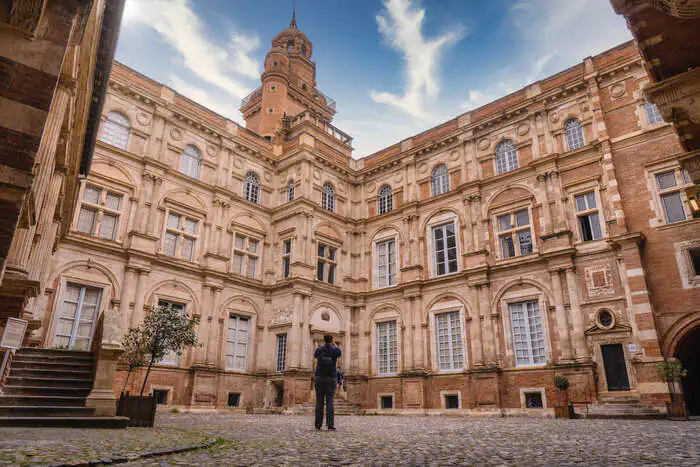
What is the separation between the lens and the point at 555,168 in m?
21.5

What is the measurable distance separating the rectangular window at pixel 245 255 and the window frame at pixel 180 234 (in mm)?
2130

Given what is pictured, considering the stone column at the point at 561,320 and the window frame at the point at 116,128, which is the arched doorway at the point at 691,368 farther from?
the window frame at the point at 116,128

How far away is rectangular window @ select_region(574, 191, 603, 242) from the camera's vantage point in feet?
65.4

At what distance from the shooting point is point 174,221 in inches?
890

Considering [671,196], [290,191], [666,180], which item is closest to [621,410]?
[671,196]

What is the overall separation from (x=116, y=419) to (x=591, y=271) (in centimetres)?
1783

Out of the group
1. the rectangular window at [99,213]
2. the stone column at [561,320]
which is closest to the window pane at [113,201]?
the rectangular window at [99,213]

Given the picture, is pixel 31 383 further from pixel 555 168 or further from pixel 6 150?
pixel 555 168

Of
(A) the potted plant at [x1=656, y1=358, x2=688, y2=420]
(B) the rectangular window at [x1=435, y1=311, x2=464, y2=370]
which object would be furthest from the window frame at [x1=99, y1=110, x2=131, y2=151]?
(A) the potted plant at [x1=656, y1=358, x2=688, y2=420]

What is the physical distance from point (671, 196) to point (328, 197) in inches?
668

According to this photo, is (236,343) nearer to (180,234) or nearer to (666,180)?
(180,234)

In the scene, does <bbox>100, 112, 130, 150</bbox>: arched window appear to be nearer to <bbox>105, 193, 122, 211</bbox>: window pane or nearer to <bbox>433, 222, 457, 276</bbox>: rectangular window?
<bbox>105, 193, 122, 211</bbox>: window pane

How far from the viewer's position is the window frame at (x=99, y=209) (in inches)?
771

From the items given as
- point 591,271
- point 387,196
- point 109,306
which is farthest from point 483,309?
point 109,306
